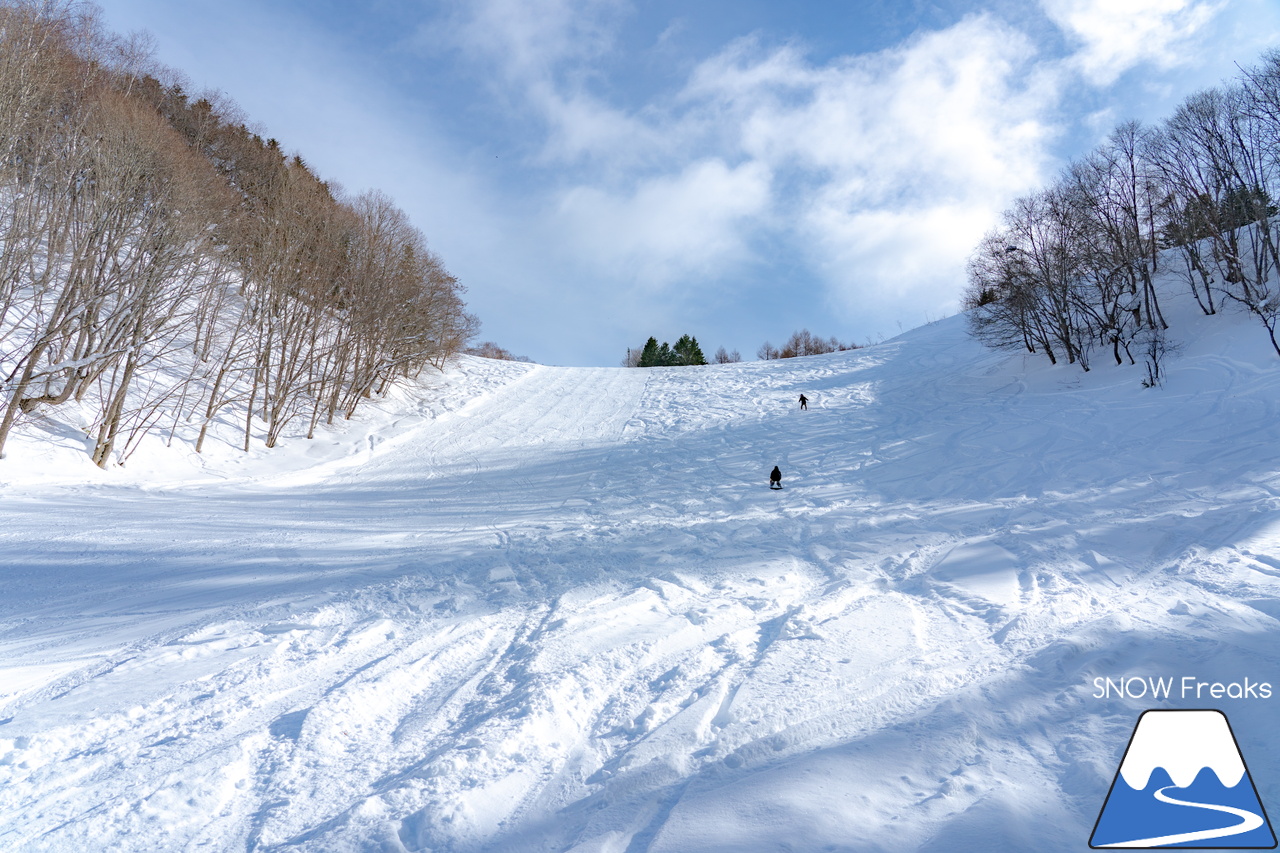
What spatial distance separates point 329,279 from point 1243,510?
74.7 ft

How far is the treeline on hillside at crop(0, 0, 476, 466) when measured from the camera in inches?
466

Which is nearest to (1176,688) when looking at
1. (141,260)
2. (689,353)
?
(141,260)

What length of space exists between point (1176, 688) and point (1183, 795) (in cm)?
132

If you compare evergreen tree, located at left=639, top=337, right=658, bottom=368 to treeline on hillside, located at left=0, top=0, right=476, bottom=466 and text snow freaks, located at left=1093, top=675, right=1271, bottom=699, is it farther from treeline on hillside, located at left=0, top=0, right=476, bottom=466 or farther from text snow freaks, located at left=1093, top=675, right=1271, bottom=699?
text snow freaks, located at left=1093, top=675, right=1271, bottom=699

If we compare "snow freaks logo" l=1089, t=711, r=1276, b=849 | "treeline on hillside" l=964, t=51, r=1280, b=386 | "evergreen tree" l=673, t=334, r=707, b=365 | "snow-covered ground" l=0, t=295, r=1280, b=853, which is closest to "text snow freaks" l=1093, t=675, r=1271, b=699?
"snow-covered ground" l=0, t=295, r=1280, b=853

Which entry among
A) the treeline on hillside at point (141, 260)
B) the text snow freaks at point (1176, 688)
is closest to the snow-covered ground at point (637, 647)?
the text snow freaks at point (1176, 688)

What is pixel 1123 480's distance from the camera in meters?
9.57

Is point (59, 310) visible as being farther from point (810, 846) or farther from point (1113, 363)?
point (1113, 363)

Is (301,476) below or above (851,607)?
above

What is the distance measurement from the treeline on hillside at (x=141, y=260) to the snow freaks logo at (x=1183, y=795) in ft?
55.4

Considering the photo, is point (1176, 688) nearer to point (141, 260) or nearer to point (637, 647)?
point (637, 647)

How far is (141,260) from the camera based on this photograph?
43.0 ft

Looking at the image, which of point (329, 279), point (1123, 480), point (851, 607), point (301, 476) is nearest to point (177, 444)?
point (301, 476)

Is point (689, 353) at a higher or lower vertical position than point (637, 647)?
higher
